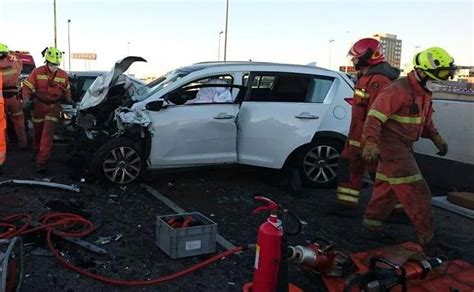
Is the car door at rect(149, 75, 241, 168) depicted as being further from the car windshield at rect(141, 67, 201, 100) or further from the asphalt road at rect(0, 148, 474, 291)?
the asphalt road at rect(0, 148, 474, 291)

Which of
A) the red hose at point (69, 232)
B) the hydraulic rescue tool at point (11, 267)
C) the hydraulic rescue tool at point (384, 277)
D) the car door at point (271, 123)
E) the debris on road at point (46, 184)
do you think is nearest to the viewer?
the hydraulic rescue tool at point (11, 267)

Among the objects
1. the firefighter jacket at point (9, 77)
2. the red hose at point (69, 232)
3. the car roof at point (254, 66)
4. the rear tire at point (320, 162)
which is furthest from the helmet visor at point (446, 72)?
the firefighter jacket at point (9, 77)

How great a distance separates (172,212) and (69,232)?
1305mm

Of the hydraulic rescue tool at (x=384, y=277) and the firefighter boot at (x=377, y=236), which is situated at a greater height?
the hydraulic rescue tool at (x=384, y=277)

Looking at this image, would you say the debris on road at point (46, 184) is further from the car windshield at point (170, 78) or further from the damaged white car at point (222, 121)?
the car windshield at point (170, 78)

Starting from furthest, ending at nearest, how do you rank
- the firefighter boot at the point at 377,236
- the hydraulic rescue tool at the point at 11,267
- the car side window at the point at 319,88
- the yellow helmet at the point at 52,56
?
the yellow helmet at the point at 52,56 → the car side window at the point at 319,88 → the firefighter boot at the point at 377,236 → the hydraulic rescue tool at the point at 11,267

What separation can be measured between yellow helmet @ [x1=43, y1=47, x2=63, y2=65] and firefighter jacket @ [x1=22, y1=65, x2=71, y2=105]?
138 mm

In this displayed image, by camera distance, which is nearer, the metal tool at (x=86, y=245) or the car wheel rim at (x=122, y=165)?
the metal tool at (x=86, y=245)

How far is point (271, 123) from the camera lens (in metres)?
6.69

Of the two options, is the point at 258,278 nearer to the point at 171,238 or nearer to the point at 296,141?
the point at 171,238

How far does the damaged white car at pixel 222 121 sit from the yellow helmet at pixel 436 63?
2.37 meters

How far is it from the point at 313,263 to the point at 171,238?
131 centimetres

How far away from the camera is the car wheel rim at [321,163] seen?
687cm

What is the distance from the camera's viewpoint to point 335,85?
7070mm
